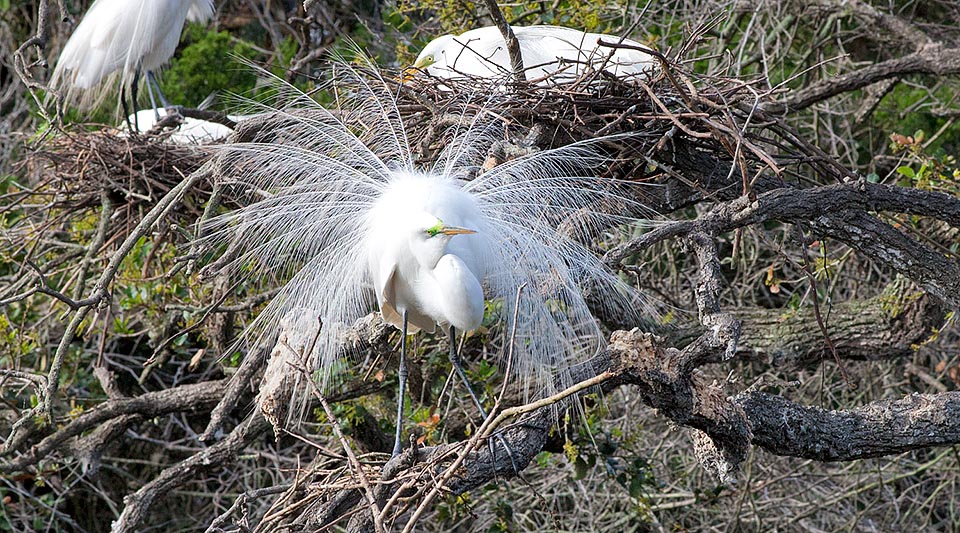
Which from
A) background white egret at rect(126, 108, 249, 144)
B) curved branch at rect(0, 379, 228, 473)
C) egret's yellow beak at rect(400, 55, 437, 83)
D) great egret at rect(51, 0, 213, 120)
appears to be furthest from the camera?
great egret at rect(51, 0, 213, 120)

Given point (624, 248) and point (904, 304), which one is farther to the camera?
point (904, 304)

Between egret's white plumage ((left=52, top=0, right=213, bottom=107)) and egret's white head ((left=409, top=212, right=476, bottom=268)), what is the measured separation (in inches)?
90.1

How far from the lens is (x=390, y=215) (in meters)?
2.42

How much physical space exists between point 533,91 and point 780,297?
226 centimetres

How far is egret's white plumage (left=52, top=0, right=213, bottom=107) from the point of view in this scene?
13.6 ft

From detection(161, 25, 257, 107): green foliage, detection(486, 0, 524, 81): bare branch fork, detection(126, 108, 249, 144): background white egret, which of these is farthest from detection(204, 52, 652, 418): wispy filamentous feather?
detection(161, 25, 257, 107): green foliage

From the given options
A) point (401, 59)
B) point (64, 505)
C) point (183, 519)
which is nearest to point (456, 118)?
point (401, 59)

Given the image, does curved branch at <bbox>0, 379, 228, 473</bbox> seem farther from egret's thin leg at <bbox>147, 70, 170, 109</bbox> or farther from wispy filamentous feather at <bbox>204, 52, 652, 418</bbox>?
egret's thin leg at <bbox>147, 70, 170, 109</bbox>

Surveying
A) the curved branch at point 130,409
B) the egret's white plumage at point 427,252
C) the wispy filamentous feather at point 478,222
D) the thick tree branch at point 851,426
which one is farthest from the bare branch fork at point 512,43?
the curved branch at point 130,409

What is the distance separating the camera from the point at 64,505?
16.0 feet

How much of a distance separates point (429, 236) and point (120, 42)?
96.5 inches

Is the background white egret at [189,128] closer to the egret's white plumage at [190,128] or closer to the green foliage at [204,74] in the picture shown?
the egret's white plumage at [190,128]

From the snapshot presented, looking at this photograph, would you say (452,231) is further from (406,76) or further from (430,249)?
(406,76)

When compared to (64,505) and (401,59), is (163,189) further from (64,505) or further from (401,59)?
(64,505)
